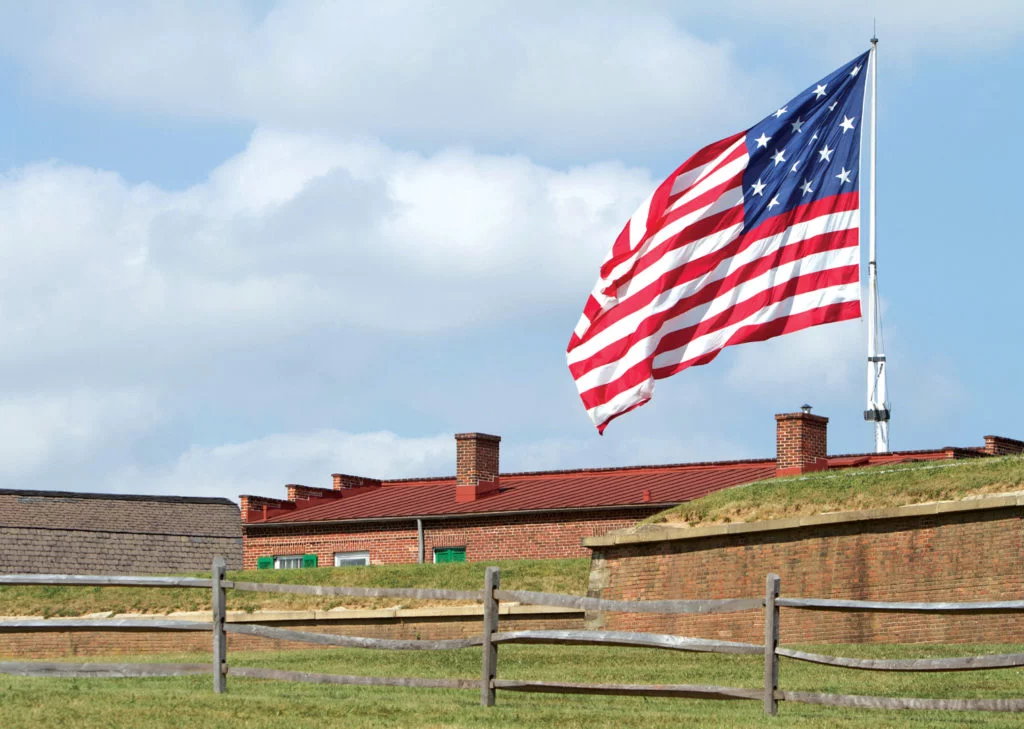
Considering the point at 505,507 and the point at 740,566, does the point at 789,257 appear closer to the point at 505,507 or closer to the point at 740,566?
the point at 740,566

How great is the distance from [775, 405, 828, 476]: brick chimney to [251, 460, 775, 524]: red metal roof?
7.40ft

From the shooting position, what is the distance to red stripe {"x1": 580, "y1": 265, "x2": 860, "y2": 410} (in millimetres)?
20266

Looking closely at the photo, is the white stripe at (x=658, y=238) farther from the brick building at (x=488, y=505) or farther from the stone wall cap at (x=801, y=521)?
the brick building at (x=488, y=505)

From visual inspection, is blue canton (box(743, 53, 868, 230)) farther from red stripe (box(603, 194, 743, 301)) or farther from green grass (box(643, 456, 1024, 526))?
green grass (box(643, 456, 1024, 526))

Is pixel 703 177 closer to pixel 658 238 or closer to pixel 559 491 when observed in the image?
pixel 658 238

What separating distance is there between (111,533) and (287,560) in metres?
9.15

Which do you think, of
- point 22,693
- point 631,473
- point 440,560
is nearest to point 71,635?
point 440,560

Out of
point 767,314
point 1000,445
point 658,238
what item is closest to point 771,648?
point 767,314

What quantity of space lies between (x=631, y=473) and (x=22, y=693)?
31791 millimetres

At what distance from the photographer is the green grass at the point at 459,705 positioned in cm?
1281

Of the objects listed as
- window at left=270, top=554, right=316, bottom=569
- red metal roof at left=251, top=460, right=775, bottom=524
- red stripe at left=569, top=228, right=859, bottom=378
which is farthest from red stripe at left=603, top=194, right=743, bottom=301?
window at left=270, top=554, right=316, bottom=569

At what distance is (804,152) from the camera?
21.8 metres

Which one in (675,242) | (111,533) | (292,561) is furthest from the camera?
(111,533)

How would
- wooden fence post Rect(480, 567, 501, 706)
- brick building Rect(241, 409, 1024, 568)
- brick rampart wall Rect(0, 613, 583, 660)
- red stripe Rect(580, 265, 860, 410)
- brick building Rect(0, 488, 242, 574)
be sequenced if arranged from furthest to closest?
brick building Rect(0, 488, 242, 574) → brick building Rect(241, 409, 1024, 568) → brick rampart wall Rect(0, 613, 583, 660) → red stripe Rect(580, 265, 860, 410) → wooden fence post Rect(480, 567, 501, 706)
